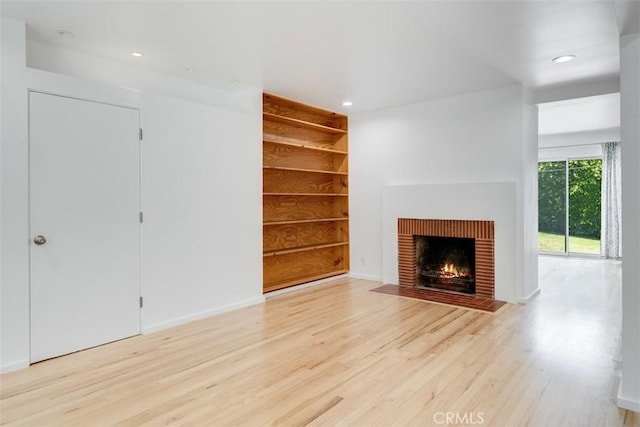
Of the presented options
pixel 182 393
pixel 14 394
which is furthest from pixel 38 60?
pixel 182 393

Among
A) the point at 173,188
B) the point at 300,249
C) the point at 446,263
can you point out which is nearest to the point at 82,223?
the point at 173,188

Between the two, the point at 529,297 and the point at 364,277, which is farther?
the point at 364,277

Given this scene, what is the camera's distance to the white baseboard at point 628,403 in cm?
226

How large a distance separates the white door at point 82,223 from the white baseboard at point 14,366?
0.23 ft

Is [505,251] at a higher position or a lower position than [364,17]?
lower

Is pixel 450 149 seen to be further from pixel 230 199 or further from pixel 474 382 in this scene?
pixel 474 382

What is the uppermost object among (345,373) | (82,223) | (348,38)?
(348,38)

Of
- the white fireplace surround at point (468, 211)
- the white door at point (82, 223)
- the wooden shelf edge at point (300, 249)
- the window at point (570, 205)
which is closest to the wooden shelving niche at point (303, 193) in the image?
the wooden shelf edge at point (300, 249)

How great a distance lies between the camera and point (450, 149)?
5.20 m

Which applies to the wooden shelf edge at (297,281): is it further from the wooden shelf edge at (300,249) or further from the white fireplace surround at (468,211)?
the white fireplace surround at (468,211)

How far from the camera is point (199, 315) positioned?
13.5 feet

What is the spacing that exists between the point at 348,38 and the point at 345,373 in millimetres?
2664

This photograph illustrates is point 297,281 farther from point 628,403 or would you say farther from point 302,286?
point 628,403

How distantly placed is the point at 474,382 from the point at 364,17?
2.71m
